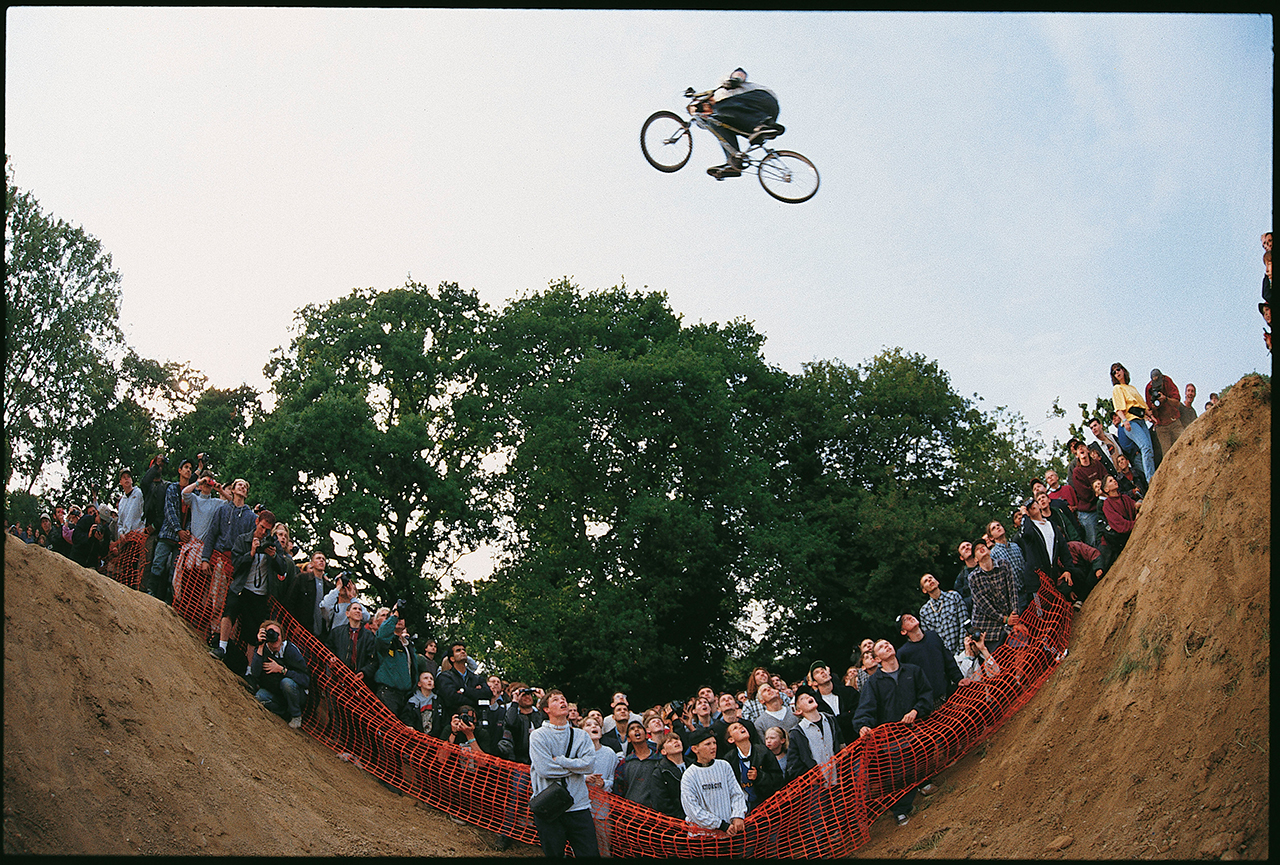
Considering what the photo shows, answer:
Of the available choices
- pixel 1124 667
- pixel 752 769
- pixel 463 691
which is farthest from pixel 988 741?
pixel 463 691

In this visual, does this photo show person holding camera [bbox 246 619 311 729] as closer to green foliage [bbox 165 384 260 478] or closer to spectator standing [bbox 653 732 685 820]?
spectator standing [bbox 653 732 685 820]

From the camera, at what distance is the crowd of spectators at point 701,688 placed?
9.70m

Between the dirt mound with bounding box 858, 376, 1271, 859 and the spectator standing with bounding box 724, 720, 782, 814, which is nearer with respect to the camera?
the dirt mound with bounding box 858, 376, 1271, 859

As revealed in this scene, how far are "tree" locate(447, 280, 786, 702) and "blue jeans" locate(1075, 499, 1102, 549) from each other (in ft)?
43.4

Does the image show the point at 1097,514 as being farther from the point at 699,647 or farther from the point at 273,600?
the point at 699,647

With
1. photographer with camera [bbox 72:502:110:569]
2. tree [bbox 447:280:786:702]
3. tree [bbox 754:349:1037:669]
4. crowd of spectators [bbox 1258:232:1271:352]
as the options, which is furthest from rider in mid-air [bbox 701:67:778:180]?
tree [bbox 754:349:1037:669]

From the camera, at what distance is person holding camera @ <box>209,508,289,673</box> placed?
10.9 metres

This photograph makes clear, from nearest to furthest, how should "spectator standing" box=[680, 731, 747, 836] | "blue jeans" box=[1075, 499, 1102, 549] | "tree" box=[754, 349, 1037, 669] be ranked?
"spectator standing" box=[680, 731, 747, 836], "blue jeans" box=[1075, 499, 1102, 549], "tree" box=[754, 349, 1037, 669]

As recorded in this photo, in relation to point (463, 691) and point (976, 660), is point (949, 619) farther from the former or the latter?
point (463, 691)

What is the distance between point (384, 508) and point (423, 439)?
2137 millimetres

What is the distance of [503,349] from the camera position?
2697cm

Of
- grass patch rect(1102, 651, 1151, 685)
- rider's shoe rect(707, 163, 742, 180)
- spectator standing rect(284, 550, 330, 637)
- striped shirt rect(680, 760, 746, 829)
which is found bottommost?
striped shirt rect(680, 760, 746, 829)

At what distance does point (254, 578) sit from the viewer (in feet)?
35.8

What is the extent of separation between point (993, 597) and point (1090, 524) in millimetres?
2129
